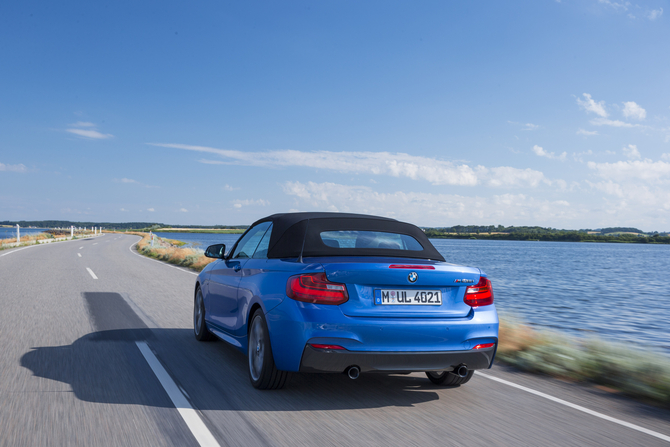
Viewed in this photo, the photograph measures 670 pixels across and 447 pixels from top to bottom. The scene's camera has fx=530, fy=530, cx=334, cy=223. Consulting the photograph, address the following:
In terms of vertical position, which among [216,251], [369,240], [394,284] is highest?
[369,240]

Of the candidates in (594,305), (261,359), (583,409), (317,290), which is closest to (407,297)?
(317,290)

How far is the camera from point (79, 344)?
6.24 metres

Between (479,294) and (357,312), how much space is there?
44.9 inches

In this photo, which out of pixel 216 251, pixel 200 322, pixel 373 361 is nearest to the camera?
pixel 373 361

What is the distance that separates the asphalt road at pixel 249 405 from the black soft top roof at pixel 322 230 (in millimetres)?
1220

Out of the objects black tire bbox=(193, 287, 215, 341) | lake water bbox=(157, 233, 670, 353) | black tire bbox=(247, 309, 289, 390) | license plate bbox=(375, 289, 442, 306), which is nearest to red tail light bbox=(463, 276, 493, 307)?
license plate bbox=(375, 289, 442, 306)

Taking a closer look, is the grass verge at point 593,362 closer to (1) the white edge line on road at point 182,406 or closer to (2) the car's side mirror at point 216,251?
(2) the car's side mirror at point 216,251

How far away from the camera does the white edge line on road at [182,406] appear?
3388mm

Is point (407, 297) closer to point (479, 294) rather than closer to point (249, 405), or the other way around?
point (479, 294)

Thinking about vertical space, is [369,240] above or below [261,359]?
above

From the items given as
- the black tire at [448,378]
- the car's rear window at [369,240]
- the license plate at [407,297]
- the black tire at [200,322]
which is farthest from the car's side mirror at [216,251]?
the black tire at [448,378]

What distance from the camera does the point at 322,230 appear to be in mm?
5004

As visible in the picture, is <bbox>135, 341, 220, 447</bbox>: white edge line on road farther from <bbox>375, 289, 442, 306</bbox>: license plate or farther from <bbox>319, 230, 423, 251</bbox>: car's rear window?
<bbox>319, 230, 423, 251</bbox>: car's rear window

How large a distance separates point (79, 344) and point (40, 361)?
88cm
